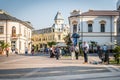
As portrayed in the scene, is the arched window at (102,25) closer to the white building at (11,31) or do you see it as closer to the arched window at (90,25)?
the arched window at (90,25)

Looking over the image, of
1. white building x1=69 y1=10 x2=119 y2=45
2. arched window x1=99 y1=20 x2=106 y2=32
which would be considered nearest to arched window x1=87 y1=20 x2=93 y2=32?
white building x1=69 y1=10 x2=119 y2=45

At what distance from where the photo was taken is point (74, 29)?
75.4 m

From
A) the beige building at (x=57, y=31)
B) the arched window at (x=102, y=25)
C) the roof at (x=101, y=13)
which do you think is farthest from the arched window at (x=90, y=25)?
the beige building at (x=57, y=31)

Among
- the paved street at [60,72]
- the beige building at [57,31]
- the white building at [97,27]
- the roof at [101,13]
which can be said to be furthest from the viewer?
the beige building at [57,31]

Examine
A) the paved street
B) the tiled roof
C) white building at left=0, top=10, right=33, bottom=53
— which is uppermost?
the tiled roof

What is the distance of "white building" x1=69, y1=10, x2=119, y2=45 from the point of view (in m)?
73.1

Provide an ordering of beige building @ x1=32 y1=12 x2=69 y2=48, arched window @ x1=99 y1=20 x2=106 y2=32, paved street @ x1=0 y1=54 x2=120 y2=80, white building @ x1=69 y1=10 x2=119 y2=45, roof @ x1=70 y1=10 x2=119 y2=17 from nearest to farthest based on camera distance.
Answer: paved street @ x1=0 y1=54 x2=120 y2=80, white building @ x1=69 y1=10 x2=119 y2=45, arched window @ x1=99 y1=20 x2=106 y2=32, roof @ x1=70 y1=10 x2=119 y2=17, beige building @ x1=32 y1=12 x2=69 y2=48

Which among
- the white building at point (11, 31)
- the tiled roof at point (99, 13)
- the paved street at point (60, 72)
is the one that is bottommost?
the paved street at point (60, 72)

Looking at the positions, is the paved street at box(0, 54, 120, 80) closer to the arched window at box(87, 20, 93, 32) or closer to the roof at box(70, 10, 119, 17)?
the arched window at box(87, 20, 93, 32)

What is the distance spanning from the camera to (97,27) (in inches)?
2884

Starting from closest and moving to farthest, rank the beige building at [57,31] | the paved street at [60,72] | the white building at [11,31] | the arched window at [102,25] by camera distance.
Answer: the paved street at [60,72] → the white building at [11,31] → the arched window at [102,25] → the beige building at [57,31]

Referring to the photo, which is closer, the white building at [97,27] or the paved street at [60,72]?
the paved street at [60,72]

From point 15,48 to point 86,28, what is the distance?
624 inches

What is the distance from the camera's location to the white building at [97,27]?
240ft
